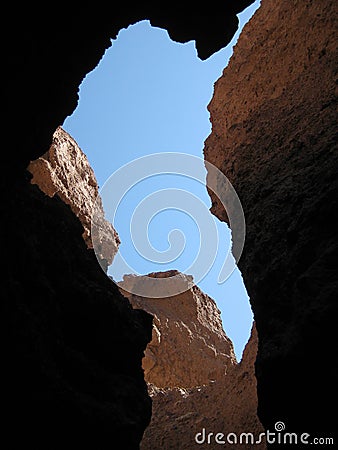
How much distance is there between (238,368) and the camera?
1510cm

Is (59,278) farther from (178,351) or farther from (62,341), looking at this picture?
(178,351)

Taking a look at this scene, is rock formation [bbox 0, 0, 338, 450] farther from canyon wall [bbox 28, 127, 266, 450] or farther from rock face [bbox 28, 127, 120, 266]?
rock face [bbox 28, 127, 120, 266]

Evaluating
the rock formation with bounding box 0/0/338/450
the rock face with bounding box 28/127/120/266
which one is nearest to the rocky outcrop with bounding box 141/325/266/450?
the rock face with bounding box 28/127/120/266

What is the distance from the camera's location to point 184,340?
21188mm

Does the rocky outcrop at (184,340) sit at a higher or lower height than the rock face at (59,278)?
higher

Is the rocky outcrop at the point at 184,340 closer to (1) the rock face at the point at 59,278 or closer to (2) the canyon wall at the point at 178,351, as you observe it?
(2) the canyon wall at the point at 178,351

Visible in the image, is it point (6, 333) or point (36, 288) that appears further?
point (36, 288)

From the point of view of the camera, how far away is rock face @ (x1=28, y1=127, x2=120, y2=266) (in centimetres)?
1625

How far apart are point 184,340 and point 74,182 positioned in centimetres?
802

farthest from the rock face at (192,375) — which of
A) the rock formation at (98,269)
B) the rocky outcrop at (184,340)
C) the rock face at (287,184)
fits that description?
the rock formation at (98,269)

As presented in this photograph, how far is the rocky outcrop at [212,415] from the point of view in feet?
41.2

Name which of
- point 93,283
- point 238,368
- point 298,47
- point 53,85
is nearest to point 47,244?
point 93,283

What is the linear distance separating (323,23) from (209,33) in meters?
3.75

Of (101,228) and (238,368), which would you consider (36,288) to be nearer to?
(238,368)
